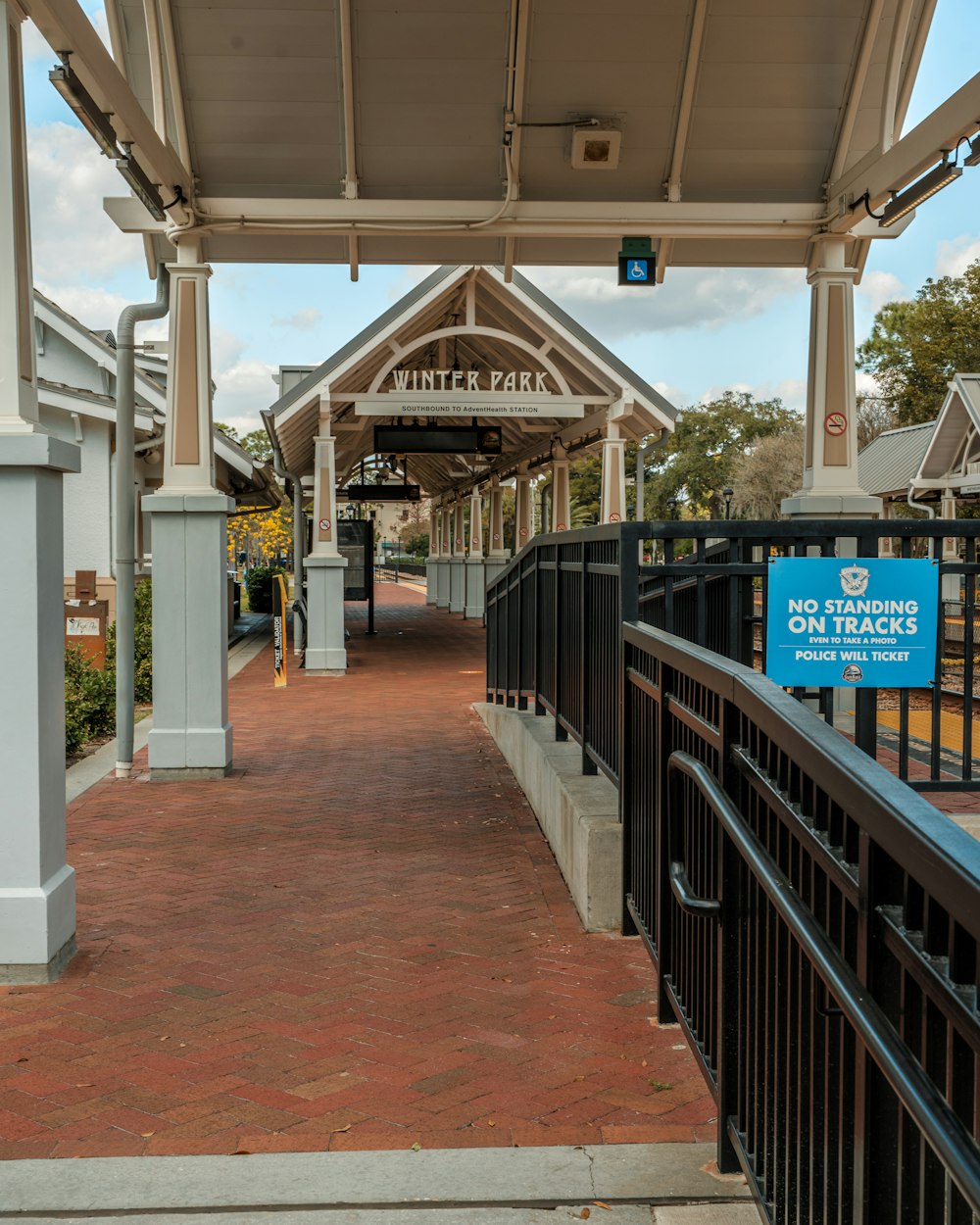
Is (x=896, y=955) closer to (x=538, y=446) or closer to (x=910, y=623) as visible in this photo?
(x=910, y=623)

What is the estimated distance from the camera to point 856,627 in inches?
203

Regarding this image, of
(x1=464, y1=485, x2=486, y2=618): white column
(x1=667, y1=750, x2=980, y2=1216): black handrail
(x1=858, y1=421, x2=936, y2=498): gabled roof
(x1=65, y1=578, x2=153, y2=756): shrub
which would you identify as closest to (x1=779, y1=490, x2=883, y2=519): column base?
(x1=65, y1=578, x2=153, y2=756): shrub

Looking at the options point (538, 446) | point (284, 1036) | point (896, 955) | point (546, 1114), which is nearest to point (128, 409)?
point (284, 1036)

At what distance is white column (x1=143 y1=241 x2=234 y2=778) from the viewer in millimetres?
9172

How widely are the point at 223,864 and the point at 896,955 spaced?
543 centimetres

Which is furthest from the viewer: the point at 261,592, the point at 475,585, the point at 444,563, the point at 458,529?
the point at 458,529

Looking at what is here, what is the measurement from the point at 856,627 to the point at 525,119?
471cm

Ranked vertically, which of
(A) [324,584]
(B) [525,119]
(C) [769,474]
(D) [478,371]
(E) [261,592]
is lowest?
(E) [261,592]

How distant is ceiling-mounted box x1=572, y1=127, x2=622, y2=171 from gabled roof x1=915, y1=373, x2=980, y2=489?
79.7ft

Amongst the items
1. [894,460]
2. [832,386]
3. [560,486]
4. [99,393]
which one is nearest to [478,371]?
[560,486]

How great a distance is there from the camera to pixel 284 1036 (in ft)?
14.0

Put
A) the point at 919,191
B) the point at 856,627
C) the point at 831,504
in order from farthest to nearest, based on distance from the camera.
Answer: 1. the point at 831,504
2. the point at 919,191
3. the point at 856,627

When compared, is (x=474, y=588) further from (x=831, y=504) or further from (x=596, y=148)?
(x=596, y=148)

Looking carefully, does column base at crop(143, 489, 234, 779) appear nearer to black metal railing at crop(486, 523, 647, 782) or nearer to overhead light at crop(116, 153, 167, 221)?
overhead light at crop(116, 153, 167, 221)
